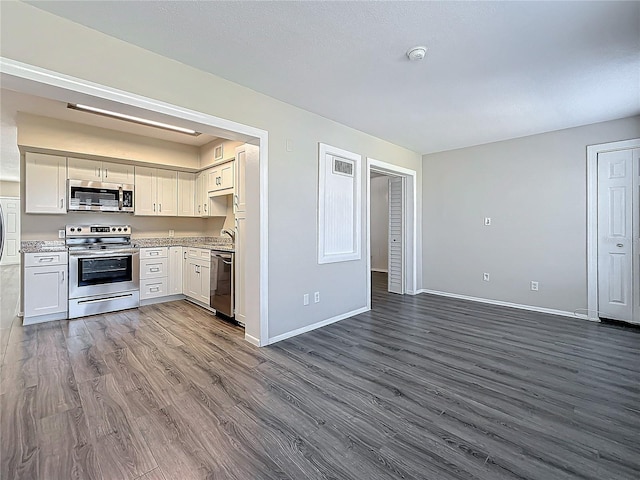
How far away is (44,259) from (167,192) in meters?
1.95

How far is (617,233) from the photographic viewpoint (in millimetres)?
3793

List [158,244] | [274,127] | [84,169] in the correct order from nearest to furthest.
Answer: [274,127]
[84,169]
[158,244]

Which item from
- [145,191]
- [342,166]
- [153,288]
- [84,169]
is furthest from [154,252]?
[342,166]

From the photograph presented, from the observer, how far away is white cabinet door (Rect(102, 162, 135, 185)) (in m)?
4.55

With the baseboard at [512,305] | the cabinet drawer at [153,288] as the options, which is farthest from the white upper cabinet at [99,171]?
the baseboard at [512,305]

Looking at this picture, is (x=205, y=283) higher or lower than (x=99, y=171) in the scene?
lower

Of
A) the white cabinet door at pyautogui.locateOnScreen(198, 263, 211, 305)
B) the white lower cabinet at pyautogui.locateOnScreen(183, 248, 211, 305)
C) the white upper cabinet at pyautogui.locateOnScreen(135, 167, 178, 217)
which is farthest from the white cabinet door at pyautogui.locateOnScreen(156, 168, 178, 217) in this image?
the white cabinet door at pyautogui.locateOnScreen(198, 263, 211, 305)

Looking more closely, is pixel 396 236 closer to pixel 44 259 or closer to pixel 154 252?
pixel 154 252

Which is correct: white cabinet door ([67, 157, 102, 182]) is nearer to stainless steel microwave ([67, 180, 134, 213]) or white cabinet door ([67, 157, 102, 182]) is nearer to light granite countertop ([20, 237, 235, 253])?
stainless steel microwave ([67, 180, 134, 213])

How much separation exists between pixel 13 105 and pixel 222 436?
4.31m

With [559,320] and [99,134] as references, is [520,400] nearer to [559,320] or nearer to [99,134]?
[559,320]

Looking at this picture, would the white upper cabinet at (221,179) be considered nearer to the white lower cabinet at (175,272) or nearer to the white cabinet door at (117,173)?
the white lower cabinet at (175,272)

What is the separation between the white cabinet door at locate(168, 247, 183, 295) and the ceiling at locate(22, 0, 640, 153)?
3256 mm

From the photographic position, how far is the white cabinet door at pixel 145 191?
15.9ft
